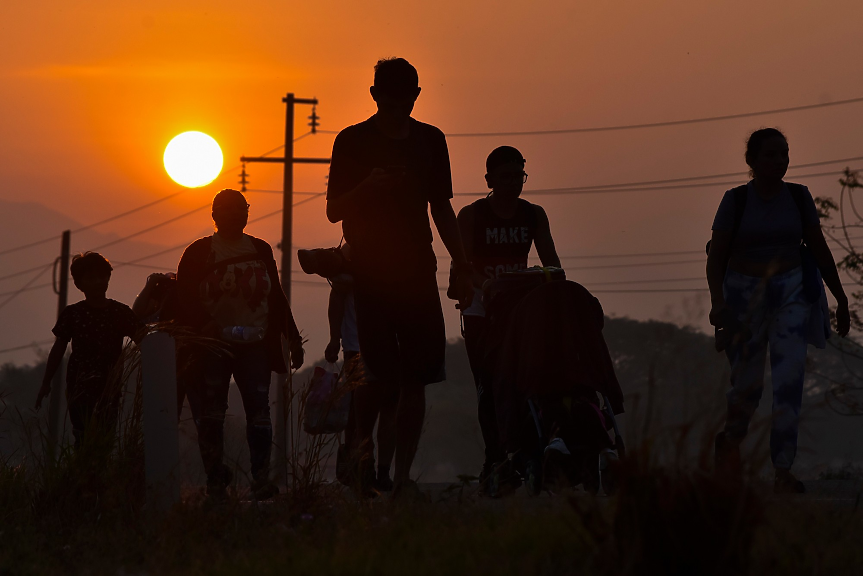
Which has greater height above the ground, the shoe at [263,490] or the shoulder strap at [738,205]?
the shoulder strap at [738,205]

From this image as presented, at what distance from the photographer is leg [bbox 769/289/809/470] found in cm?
688

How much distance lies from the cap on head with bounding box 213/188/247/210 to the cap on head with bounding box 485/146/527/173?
171cm

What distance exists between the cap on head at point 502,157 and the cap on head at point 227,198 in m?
1.71

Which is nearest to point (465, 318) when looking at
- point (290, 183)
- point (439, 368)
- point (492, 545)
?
point (439, 368)

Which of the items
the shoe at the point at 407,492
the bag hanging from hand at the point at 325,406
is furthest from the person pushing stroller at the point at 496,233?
the shoe at the point at 407,492

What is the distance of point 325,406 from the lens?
5.39 metres

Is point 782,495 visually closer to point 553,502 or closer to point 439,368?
point 553,502

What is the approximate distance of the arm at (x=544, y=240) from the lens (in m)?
7.83

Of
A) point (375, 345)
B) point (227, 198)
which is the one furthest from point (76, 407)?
point (375, 345)

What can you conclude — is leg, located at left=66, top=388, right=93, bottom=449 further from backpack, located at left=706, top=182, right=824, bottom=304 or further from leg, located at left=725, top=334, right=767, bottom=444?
backpack, located at left=706, top=182, right=824, bottom=304

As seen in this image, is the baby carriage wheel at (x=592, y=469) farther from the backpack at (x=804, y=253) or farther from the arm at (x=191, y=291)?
the arm at (x=191, y=291)

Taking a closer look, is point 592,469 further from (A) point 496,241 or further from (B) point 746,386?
(A) point 496,241

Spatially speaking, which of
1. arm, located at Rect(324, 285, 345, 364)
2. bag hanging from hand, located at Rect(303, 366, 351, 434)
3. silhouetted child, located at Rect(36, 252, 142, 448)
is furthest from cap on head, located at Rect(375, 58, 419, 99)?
arm, located at Rect(324, 285, 345, 364)

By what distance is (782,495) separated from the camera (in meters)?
3.78
